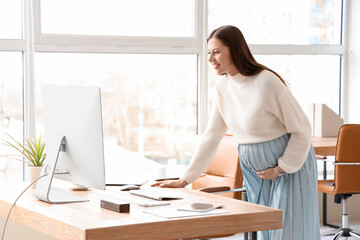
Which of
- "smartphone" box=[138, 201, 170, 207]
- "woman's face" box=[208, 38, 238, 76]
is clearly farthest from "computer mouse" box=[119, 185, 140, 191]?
"woman's face" box=[208, 38, 238, 76]

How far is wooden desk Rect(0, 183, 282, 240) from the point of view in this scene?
6.93 ft

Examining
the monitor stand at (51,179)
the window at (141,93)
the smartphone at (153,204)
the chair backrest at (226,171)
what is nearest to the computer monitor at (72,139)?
the monitor stand at (51,179)

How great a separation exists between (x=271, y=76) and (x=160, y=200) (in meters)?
0.78

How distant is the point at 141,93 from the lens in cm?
476

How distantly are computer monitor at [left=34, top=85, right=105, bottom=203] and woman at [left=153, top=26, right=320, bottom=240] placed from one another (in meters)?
0.54

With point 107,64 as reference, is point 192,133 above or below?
below

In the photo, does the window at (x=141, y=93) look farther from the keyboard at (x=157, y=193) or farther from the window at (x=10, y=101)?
the keyboard at (x=157, y=193)

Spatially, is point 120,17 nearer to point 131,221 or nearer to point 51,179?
point 51,179

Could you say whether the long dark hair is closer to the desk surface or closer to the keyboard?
the keyboard

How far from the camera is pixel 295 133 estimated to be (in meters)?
2.88

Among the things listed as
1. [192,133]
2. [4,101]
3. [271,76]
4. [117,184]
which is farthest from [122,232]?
[192,133]

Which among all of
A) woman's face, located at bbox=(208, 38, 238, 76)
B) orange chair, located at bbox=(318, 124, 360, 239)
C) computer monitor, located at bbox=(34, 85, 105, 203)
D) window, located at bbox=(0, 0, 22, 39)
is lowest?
orange chair, located at bbox=(318, 124, 360, 239)

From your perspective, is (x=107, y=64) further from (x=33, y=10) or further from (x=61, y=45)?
(x=33, y=10)

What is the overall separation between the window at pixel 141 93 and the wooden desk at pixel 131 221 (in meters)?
2.01
